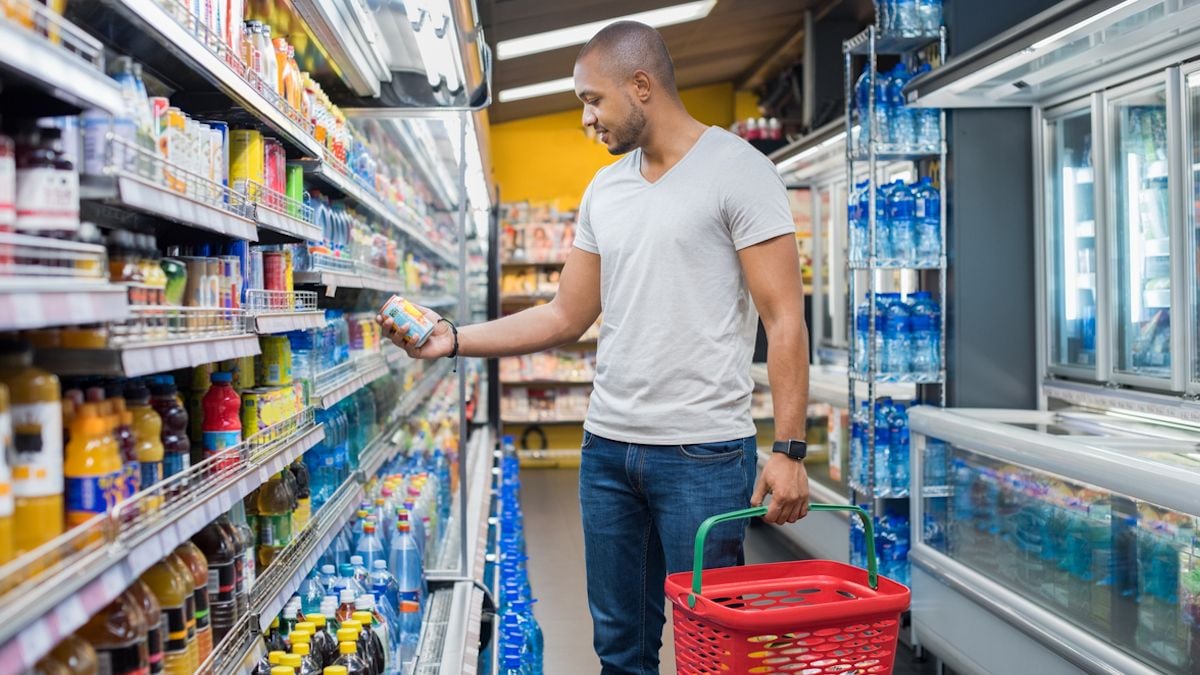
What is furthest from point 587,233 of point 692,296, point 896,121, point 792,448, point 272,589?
point 896,121

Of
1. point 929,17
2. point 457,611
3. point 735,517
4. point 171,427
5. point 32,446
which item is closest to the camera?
point 32,446

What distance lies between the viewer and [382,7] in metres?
2.89

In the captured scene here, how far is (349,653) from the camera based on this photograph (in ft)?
7.27

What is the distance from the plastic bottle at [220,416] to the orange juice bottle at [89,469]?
1.96 ft

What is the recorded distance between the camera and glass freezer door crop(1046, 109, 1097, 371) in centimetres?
403

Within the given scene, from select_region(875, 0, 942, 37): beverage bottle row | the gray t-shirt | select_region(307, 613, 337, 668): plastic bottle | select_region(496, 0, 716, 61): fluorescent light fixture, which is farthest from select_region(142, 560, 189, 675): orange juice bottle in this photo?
select_region(496, 0, 716, 61): fluorescent light fixture

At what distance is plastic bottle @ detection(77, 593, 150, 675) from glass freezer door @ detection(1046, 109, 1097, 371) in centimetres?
357

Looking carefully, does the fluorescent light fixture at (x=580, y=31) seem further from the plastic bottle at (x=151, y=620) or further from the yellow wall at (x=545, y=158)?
the plastic bottle at (x=151, y=620)

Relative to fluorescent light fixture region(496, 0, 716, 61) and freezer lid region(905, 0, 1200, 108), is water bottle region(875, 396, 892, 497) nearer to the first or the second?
freezer lid region(905, 0, 1200, 108)

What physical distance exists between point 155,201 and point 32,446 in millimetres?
388

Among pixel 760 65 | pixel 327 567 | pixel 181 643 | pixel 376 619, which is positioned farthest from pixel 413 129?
pixel 760 65

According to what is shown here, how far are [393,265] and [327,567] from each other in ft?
6.17

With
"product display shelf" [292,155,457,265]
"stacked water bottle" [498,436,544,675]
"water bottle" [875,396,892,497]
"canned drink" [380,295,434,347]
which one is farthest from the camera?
"water bottle" [875,396,892,497]

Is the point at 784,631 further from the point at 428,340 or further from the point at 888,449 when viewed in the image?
the point at 888,449
